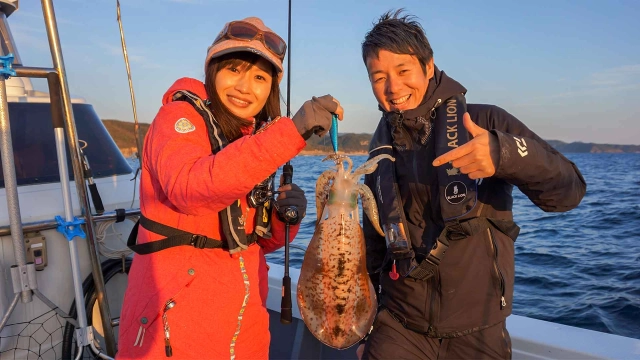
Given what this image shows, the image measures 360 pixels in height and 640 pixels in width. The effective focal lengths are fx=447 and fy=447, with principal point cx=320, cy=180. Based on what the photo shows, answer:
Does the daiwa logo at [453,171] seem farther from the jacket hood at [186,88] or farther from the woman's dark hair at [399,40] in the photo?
the jacket hood at [186,88]

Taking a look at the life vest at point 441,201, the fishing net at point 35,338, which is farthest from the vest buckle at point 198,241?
the fishing net at point 35,338

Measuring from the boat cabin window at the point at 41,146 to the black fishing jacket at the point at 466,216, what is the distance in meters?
3.11

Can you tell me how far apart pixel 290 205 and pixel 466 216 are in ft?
3.38

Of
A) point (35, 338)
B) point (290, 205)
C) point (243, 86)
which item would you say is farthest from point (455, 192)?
point (35, 338)

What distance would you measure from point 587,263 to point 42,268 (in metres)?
9.65

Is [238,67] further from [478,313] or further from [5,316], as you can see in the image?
[5,316]

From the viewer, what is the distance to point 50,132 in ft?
13.9

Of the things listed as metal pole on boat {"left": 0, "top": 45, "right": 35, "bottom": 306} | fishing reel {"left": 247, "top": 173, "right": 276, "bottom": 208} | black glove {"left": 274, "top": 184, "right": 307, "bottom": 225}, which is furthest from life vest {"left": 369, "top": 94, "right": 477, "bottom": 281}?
metal pole on boat {"left": 0, "top": 45, "right": 35, "bottom": 306}

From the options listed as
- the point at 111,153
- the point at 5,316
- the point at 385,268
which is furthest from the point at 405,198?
the point at 111,153

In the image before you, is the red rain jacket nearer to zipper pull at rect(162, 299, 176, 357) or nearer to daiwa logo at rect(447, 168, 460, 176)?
zipper pull at rect(162, 299, 176, 357)

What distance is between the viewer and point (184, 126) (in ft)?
6.86

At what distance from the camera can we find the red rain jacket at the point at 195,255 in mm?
1868

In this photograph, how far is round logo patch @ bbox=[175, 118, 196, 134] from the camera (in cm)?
207

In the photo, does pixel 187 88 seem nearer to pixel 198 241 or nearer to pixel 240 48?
pixel 240 48
